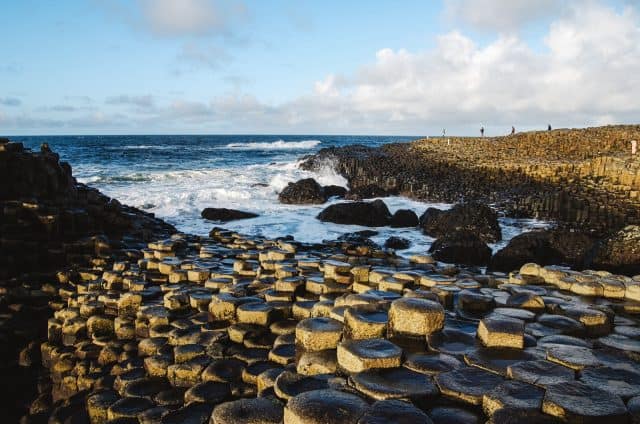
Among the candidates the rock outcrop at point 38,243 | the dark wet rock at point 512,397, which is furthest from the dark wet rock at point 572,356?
the rock outcrop at point 38,243

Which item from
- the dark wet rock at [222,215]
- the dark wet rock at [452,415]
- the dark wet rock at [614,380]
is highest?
the dark wet rock at [614,380]

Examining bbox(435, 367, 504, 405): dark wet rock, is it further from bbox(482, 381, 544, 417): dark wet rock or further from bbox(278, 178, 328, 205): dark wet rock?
bbox(278, 178, 328, 205): dark wet rock

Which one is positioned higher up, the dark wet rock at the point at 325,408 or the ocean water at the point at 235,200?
the dark wet rock at the point at 325,408

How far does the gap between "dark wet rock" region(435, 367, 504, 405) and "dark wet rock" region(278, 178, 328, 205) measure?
633 inches

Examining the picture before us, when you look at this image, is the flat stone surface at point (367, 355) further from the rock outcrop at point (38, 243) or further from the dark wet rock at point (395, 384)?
the rock outcrop at point (38, 243)

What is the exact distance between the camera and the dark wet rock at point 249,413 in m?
2.55

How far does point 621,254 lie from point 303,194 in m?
12.6

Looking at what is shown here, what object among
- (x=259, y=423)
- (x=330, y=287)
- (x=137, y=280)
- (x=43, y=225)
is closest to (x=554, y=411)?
(x=259, y=423)

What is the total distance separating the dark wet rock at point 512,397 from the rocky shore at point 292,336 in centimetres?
1

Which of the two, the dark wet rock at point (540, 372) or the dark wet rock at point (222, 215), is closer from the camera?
the dark wet rock at point (540, 372)

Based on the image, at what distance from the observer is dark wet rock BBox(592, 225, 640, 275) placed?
8.37m

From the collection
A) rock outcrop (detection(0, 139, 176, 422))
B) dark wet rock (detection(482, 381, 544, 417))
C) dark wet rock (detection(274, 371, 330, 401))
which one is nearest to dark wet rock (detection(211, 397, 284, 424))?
dark wet rock (detection(274, 371, 330, 401))

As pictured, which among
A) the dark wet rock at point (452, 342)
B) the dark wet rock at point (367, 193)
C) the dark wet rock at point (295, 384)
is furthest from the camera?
the dark wet rock at point (367, 193)

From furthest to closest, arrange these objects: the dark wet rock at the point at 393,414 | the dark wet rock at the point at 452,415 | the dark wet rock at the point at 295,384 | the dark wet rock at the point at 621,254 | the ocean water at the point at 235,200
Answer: the ocean water at the point at 235,200, the dark wet rock at the point at 621,254, the dark wet rock at the point at 295,384, the dark wet rock at the point at 452,415, the dark wet rock at the point at 393,414
